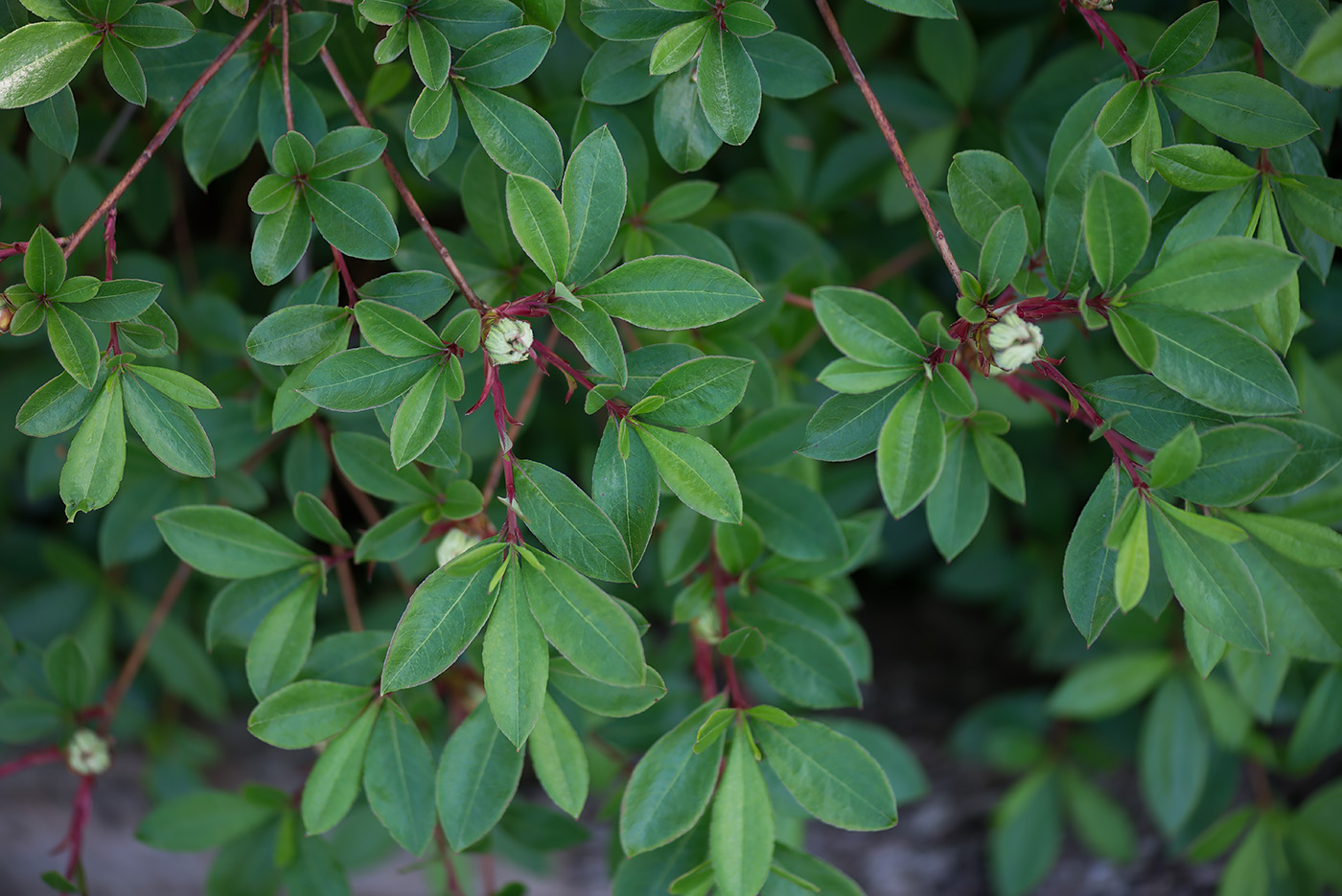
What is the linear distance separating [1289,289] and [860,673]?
548 millimetres

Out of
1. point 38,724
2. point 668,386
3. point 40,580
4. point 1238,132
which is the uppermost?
point 1238,132

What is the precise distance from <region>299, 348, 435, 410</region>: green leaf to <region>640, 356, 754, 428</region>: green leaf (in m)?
0.18

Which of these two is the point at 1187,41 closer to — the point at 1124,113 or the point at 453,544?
the point at 1124,113

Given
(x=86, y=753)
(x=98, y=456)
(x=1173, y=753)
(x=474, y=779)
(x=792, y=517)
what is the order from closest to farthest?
(x=98, y=456) < (x=474, y=779) < (x=792, y=517) < (x=86, y=753) < (x=1173, y=753)

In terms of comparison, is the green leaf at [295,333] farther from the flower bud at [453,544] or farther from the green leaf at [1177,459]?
the green leaf at [1177,459]

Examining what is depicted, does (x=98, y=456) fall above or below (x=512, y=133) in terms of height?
below

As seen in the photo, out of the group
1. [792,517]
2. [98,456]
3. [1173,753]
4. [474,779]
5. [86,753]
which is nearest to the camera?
[98,456]

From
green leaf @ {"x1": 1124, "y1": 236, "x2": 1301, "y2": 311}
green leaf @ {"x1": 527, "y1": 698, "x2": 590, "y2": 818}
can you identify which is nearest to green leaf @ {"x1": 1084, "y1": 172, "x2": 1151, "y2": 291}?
green leaf @ {"x1": 1124, "y1": 236, "x2": 1301, "y2": 311}

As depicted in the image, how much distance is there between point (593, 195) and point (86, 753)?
2.84ft

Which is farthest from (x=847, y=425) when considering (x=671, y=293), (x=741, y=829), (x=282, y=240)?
(x=282, y=240)

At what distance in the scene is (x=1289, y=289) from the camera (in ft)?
2.46

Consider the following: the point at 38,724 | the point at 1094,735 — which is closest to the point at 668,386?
the point at 38,724

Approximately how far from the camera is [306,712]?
801 mm

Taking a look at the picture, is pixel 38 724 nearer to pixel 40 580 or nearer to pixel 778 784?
pixel 40 580
